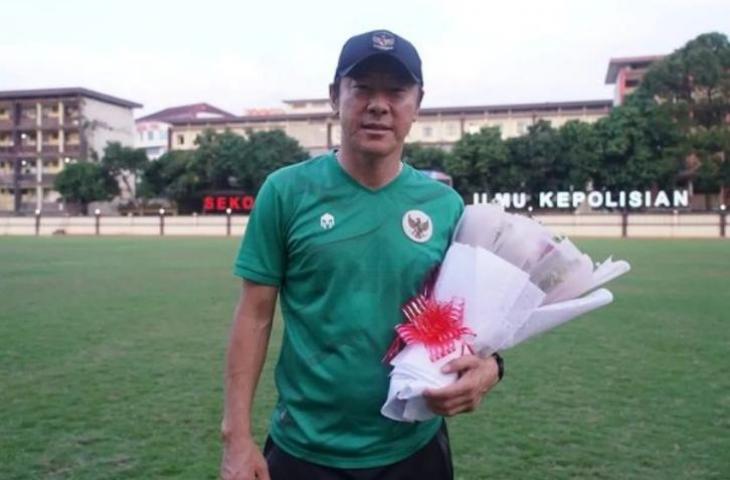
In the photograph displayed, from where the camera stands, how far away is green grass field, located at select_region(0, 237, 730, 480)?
4555mm

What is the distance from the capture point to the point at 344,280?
1.94 meters

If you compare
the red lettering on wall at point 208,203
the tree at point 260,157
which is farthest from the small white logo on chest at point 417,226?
the red lettering on wall at point 208,203

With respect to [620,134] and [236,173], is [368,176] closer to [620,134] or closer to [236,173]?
[620,134]

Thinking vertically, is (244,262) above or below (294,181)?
below

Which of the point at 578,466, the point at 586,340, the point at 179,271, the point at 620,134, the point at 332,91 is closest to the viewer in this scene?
the point at 332,91

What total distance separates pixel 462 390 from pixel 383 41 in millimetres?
765

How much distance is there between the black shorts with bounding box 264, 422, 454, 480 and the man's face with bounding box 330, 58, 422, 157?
2.28 ft

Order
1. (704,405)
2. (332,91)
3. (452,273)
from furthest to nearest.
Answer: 1. (704,405)
2. (332,91)
3. (452,273)

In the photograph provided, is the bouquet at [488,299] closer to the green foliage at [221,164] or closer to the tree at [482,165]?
the tree at [482,165]

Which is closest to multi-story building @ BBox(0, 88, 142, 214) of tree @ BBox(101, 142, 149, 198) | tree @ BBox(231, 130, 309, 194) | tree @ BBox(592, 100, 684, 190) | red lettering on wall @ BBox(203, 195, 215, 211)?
tree @ BBox(101, 142, 149, 198)

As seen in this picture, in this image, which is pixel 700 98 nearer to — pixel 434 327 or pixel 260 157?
pixel 260 157

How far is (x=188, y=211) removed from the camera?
48938 mm

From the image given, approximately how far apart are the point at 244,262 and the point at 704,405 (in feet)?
15.4

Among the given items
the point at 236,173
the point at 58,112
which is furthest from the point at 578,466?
the point at 58,112
